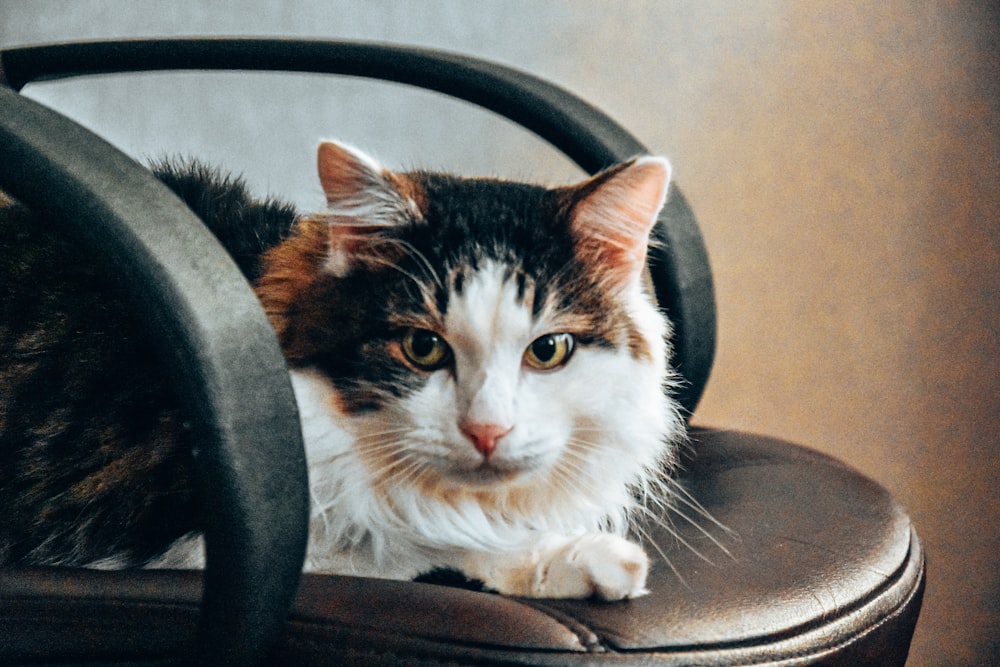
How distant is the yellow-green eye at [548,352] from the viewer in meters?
0.71

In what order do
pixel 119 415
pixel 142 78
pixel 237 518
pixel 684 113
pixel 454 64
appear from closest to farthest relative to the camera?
pixel 237 518, pixel 119 415, pixel 454 64, pixel 142 78, pixel 684 113

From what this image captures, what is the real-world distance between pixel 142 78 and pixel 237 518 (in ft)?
3.29

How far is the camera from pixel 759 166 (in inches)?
56.6

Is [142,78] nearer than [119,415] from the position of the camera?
No

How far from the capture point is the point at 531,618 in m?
0.54

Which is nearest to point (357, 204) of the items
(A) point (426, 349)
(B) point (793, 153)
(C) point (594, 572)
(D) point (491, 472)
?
(A) point (426, 349)

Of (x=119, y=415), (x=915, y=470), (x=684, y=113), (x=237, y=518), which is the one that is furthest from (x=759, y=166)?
(x=237, y=518)

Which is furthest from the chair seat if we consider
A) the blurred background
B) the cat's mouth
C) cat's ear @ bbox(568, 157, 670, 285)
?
the blurred background

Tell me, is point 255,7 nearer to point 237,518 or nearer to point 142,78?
point 142,78

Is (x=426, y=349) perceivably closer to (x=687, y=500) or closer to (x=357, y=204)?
(x=357, y=204)

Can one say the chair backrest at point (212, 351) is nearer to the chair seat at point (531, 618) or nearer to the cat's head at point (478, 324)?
the chair seat at point (531, 618)

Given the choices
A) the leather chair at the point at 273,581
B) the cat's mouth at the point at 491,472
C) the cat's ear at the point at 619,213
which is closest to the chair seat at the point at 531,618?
the leather chair at the point at 273,581

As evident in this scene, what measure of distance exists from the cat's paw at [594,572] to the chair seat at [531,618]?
0.01 m

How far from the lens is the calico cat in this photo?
667 mm
